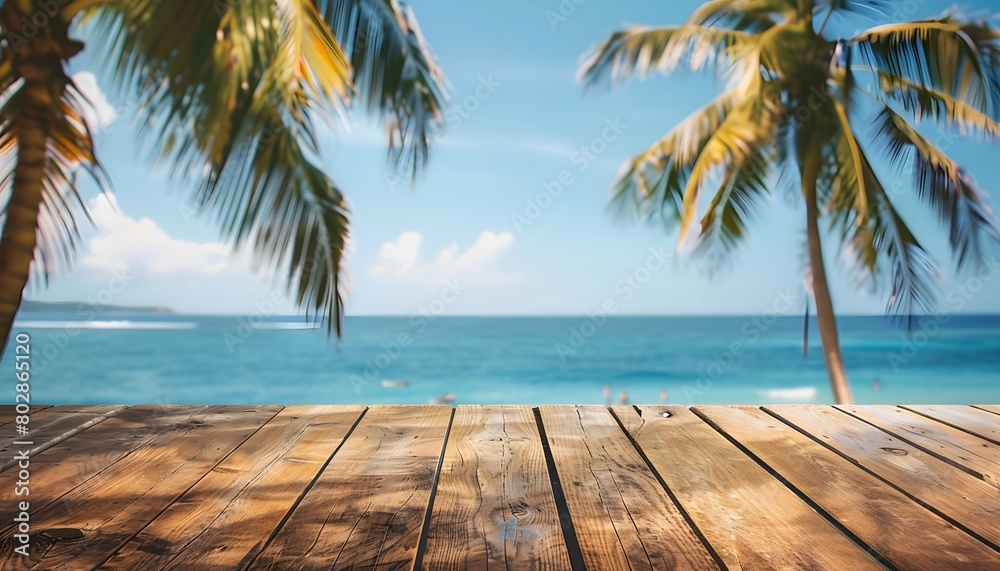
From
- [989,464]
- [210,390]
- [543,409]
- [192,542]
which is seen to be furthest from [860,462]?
[210,390]

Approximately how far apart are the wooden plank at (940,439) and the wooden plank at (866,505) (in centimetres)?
24

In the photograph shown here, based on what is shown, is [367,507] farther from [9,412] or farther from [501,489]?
[9,412]

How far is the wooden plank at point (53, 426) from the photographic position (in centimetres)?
150

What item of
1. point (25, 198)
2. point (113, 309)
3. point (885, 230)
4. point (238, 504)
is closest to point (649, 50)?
point (885, 230)

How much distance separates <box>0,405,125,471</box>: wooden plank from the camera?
4.91ft

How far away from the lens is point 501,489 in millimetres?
1214

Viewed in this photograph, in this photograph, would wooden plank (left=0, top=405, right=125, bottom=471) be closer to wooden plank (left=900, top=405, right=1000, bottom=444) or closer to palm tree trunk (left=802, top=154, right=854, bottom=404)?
wooden plank (left=900, top=405, right=1000, bottom=444)

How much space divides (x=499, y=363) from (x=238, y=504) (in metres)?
17.1

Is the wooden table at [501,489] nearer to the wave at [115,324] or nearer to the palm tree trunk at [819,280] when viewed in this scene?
the palm tree trunk at [819,280]

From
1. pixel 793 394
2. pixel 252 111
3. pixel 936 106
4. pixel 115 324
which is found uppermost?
pixel 936 106

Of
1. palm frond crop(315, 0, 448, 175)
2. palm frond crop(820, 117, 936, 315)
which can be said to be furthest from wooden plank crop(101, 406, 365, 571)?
palm frond crop(820, 117, 936, 315)

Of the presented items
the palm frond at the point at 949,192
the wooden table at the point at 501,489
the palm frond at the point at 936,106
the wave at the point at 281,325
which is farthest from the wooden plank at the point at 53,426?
the wave at the point at 281,325

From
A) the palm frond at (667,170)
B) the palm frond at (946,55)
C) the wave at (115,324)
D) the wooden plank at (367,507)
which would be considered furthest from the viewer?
the wave at (115,324)

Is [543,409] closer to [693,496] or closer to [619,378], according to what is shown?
[693,496]
